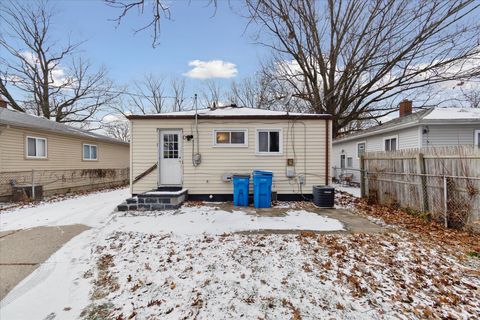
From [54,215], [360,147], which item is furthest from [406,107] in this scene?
[54,215]

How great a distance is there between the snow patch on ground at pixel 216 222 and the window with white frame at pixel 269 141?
8.46ft

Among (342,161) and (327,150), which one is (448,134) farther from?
(342,161)

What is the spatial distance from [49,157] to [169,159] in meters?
7.29

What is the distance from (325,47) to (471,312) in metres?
15.7

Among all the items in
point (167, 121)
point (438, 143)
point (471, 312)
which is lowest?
point (471, 312)

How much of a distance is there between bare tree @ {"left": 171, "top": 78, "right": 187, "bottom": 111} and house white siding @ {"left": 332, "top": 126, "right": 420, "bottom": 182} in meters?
18.9

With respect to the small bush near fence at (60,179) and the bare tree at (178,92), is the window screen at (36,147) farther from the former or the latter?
the bare tree at (178,92)

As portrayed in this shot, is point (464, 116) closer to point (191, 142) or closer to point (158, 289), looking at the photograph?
point (191, 142)

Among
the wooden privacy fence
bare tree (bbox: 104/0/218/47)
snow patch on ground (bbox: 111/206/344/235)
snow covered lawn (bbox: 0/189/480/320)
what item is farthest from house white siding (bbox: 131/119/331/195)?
bare tree (bbox: 104/0/218/47)

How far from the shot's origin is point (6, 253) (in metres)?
3.96

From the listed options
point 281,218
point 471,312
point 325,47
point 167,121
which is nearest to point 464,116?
point 325,47

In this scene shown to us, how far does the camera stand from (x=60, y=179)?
11219 millimetres

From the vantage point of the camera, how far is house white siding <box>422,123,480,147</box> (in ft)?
30.9

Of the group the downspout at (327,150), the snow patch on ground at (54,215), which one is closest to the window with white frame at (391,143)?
the downspout at (327,150)
